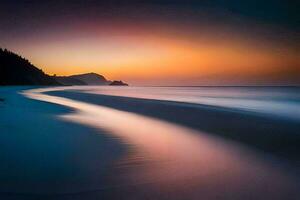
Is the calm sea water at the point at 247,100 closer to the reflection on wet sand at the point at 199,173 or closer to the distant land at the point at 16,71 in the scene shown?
the reflection on wet sand at the point at 199,173

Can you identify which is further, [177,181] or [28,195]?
[177,181]

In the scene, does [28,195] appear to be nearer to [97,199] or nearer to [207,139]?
[97,199]

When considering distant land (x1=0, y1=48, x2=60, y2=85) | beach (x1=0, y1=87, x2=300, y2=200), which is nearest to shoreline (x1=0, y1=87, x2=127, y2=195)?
beach (x1=0, y1=87, x2=300, y2=200)

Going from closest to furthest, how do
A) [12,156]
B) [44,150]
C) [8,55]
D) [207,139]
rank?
[12,156] → [44,150] → [207,139] → [8,55]

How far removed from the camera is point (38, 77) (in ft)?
520

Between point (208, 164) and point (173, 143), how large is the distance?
268cm

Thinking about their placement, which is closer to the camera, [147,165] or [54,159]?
[147,165]

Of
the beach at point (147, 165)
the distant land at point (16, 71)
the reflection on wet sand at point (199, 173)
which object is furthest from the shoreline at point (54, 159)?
the distant land at point (16, 71)

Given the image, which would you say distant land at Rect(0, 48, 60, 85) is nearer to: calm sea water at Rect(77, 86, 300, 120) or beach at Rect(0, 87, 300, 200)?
calm sea water at Rect(77, 86, 300, 120)

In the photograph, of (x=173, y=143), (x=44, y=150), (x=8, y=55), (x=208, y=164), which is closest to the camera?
(x=208, y=164)

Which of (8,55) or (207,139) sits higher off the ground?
(8,55)

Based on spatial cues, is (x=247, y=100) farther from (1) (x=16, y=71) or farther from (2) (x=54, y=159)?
(1) (x=16, y=71)

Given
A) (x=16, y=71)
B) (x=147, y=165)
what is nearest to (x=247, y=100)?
(x=147, y=165)

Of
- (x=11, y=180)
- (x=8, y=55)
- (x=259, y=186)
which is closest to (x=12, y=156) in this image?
(x=11, y=180)
